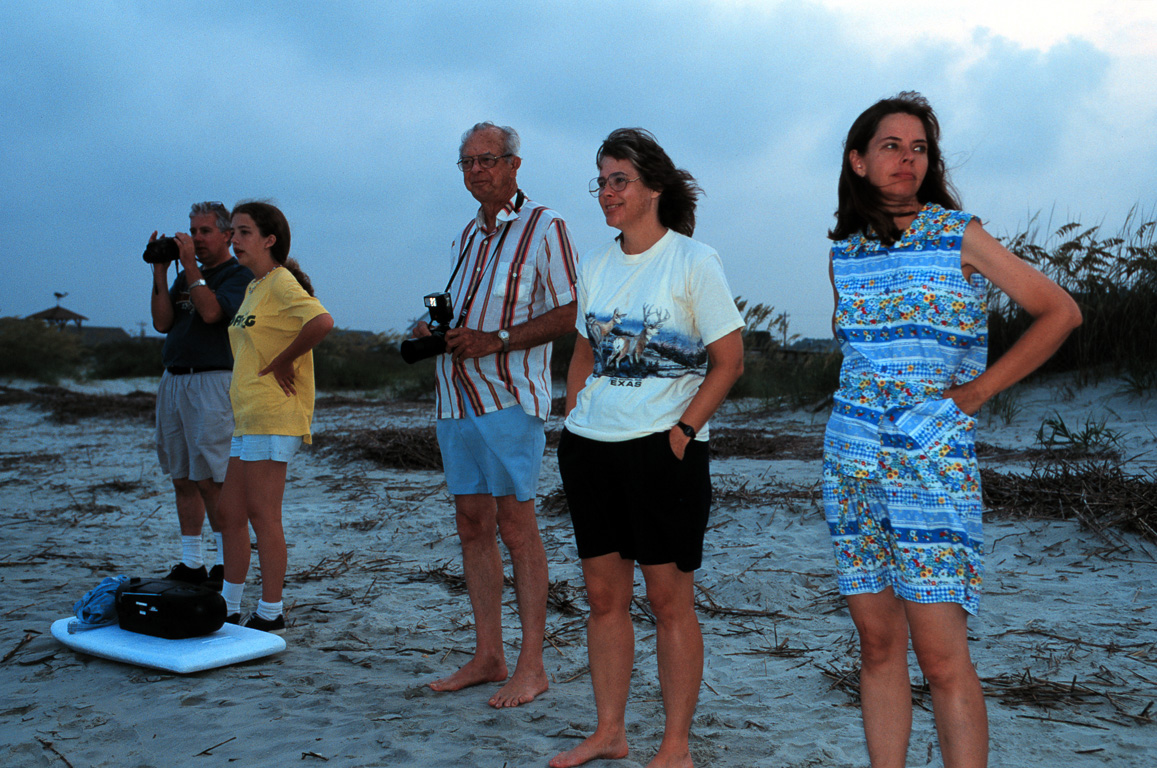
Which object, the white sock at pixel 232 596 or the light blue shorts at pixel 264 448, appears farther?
the white sock at pixel 232 596

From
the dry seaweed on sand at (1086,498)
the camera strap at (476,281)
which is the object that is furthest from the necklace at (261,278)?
the dry seaweed on sand at (1086,498)

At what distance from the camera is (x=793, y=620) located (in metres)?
4.13

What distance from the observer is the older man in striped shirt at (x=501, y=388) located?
3127mm

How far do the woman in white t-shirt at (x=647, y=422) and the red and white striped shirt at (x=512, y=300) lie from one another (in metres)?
0.59

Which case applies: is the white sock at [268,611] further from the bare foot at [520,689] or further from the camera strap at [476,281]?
the camera strap at [476,281]

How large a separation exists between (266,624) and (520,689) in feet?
4.73

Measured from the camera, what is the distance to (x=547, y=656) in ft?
12.3

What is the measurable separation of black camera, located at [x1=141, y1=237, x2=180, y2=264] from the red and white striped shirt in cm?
206

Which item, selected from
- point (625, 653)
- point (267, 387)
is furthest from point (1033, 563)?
point (267, 387)

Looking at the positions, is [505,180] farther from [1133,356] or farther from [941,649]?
[1133,356]

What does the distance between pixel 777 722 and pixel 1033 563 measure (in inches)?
102

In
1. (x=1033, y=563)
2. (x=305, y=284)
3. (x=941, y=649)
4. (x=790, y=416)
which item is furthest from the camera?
(x=790, y=416)

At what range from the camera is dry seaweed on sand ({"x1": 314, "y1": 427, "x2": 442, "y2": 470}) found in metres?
→ 9.12

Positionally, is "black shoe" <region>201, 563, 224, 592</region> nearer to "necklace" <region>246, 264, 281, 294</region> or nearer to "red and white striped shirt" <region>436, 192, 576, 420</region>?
"necklace" <region>246, 264, 281, 294</region>
